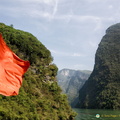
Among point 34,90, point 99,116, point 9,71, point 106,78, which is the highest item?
point 106,78

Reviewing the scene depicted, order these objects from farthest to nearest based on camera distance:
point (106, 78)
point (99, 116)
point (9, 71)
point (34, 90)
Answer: point (106, 78), point (99, 116), point (34, 90), point (9, 71)

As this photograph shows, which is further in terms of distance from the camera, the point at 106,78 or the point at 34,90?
the point at 106,78

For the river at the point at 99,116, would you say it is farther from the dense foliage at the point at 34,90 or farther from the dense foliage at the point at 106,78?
the dense foliage at the point at 106,78

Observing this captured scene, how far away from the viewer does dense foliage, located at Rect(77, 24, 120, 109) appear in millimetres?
105719

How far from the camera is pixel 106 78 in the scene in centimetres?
12150

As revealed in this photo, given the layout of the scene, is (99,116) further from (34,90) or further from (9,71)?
(9,71)

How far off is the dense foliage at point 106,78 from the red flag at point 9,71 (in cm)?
9370

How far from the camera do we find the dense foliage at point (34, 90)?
19.9 m

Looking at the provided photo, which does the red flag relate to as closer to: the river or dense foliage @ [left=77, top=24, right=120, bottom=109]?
the river

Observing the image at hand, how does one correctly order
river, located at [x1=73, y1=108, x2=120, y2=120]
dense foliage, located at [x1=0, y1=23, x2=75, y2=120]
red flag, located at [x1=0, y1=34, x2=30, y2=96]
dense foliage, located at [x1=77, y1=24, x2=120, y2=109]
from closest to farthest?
red flag, located at [x1=0, y1=34, x2=30, y2=96]
dense foliage, located at [x1=0, y1=23, x2=75, y2=120]
river, located at [x1=73, y1=108, x2=120, y2=120]
dense foliage, located at [x1=77, y1=24, x2=120, y2=109]

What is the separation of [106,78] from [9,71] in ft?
393

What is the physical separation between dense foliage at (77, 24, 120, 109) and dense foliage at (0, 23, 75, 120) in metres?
71.4

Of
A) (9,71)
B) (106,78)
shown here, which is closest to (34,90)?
(9,71)

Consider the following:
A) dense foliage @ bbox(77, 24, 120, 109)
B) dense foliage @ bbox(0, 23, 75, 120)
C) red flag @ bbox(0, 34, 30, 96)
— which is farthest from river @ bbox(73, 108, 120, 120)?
dense foliage @ bbox(77, 24, 120, 109)
